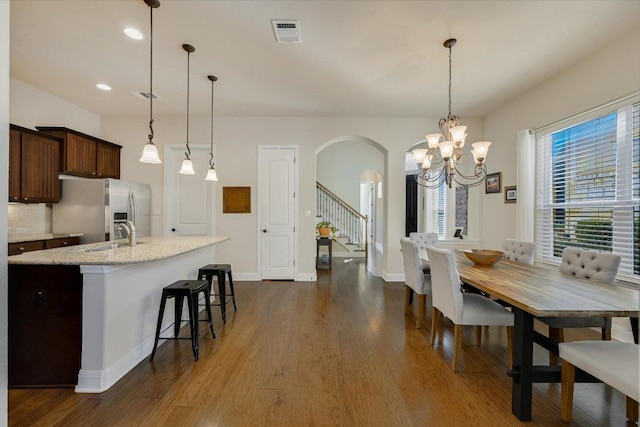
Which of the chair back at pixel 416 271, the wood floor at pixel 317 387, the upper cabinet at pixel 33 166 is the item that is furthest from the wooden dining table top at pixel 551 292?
the upper cabinet at pixel 33 166

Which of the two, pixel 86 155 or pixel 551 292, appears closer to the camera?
pixel 551 292

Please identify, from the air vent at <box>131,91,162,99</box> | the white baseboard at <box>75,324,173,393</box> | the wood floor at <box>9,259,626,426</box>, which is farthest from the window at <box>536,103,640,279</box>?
the air vent at <box>131,91,162,99</box>

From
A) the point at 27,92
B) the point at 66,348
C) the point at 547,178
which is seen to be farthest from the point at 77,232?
the point at 547,178

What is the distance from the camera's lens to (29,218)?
13.4 feet

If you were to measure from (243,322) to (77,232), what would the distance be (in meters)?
2.98

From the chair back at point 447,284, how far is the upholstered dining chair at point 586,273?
0.57 m

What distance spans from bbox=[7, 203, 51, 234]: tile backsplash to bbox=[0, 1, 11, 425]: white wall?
4.28 m

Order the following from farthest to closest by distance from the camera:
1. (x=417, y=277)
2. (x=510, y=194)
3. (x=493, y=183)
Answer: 1. (x=493, y=183)
2. (x=510, y=194)
3. (x=417, y=277)

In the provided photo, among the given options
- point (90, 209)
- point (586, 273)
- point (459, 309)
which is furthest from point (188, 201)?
point (586, 273)

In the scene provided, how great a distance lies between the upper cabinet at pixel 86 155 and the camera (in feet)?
13.8

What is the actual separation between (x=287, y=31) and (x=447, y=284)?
2718 millimetres

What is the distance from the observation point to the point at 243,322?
3346 mm

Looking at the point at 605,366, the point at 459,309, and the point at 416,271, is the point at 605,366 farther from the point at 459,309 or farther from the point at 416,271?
the point at 416,271

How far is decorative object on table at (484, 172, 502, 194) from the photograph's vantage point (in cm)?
483
